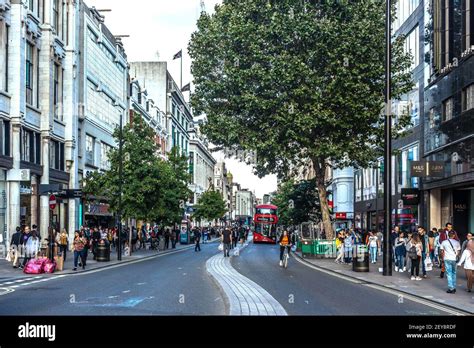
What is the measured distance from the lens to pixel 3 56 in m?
34.7

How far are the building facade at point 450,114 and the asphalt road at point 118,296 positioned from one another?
15.9 meters

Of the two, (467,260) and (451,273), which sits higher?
(467,260)

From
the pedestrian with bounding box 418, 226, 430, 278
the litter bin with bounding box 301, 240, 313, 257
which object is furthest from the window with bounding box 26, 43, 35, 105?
the pedestrian with bounding box 418, 226, 430, 278

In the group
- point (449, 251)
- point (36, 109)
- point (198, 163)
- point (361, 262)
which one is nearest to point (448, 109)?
point (361, 262)

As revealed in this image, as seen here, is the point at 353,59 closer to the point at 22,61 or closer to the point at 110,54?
the point at 22,61

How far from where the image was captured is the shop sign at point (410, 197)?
38.3m

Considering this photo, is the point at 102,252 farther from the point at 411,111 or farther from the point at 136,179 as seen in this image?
the point at 411,111

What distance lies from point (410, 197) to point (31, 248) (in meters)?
21.4

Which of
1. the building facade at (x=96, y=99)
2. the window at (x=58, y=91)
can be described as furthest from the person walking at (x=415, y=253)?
the building facade at (x=96, y=99)

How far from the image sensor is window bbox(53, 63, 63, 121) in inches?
1721

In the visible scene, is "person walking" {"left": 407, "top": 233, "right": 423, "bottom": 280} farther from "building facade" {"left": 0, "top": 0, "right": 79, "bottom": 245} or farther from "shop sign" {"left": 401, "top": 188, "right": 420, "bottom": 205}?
"shop sign" {"left": 401, "top": 188, "right": 420, "bottom": 205}
